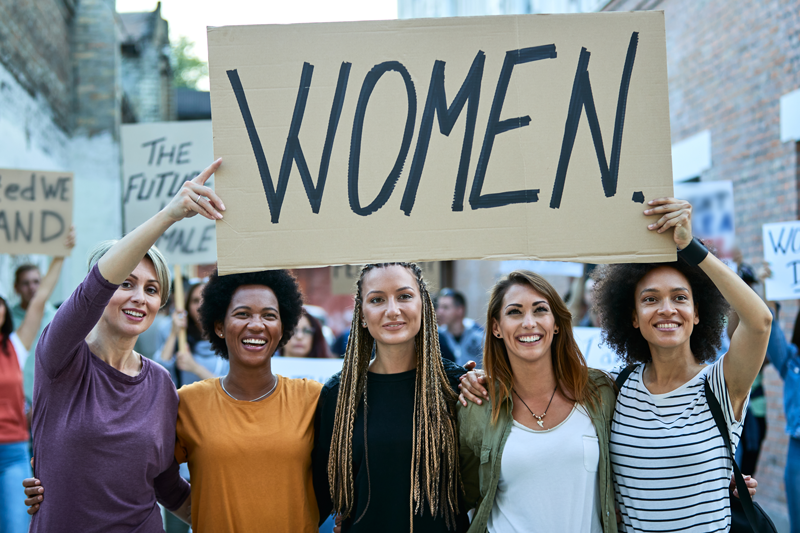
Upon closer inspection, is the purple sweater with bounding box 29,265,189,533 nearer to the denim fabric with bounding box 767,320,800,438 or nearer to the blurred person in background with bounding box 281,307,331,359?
the blurred person in background with bounding box 281,307,331,359

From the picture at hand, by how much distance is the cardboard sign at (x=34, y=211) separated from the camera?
4789 mm

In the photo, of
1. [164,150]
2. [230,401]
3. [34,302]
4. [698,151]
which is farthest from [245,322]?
[698,151]

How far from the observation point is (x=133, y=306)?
2479 millimetres

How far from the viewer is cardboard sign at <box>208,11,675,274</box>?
227 cm

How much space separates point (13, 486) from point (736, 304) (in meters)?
3.85

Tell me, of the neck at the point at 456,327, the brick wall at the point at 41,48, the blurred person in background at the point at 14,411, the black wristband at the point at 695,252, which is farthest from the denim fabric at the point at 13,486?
the brick wall at the point at 41,48

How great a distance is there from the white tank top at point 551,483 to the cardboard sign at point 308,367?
259 centimetres

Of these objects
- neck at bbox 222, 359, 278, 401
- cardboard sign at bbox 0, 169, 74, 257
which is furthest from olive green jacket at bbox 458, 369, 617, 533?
cardboard sign at bbox 0, 169, 74, 257

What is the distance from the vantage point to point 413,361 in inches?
110

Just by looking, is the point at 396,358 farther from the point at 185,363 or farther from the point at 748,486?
the point at 185,363

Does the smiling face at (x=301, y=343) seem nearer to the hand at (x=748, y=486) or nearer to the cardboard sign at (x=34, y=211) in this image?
the cardboard sign at (x=34, y=211)

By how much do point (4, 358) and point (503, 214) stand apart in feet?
11.4

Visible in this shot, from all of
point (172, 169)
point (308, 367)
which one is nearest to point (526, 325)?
point (308, 367)

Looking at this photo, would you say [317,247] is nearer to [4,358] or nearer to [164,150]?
[4,358]
